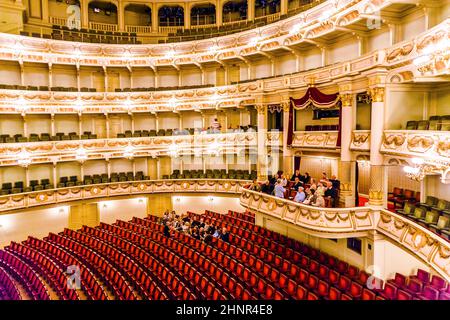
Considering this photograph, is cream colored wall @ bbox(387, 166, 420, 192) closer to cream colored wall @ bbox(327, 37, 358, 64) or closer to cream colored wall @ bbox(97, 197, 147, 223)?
cream colored wall @ bbox(327, 37, 358, 64)

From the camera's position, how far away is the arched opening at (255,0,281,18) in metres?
21.8

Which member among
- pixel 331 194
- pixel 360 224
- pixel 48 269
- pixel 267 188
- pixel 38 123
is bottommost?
pixel 48 269

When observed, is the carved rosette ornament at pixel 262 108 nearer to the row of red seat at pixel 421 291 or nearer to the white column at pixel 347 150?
the white column at pixel 347 150

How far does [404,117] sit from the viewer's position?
11023mm

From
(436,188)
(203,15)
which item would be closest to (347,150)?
(436,188)

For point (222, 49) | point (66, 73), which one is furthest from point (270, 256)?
point (66, 73)

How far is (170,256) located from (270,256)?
11.3 feet

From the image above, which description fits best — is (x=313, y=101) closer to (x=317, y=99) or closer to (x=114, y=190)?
(x=317, y=99)

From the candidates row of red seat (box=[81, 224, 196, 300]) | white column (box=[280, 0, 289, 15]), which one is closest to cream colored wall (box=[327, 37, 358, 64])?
white column (box=[280, 0, 289, 15])

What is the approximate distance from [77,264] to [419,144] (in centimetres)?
1132

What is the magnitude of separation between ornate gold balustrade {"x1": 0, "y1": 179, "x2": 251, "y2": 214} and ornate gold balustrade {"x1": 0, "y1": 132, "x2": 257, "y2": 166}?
165cm

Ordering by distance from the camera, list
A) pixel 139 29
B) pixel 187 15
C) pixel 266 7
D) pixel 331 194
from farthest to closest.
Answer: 1. pixel 139 29
2. pixel 187 15
3. pixel 266 7
4. pixel 331 194

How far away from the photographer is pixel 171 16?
963 inches
